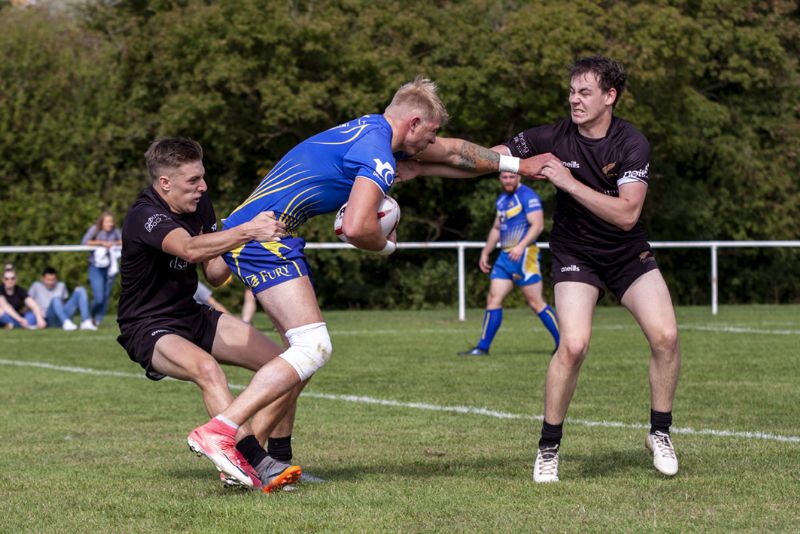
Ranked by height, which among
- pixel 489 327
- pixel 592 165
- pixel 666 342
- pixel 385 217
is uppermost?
pixel 592 165

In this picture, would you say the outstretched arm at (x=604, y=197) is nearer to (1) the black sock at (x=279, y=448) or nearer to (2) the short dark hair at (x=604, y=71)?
(2) the short dark hair at (x=604, y=71)

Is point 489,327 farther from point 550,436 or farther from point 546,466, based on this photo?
point 546,466

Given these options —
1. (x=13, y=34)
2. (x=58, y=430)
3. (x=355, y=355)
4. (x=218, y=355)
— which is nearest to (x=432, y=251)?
(x=13, y=34)

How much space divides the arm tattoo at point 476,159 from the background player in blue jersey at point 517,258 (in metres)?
7.47

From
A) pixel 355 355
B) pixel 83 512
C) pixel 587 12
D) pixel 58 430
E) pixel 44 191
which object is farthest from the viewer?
pixel 44 191

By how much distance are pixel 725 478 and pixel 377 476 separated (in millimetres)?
1747

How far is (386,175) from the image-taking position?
19.8ft

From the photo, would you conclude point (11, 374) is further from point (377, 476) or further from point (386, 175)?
point (386, 175)

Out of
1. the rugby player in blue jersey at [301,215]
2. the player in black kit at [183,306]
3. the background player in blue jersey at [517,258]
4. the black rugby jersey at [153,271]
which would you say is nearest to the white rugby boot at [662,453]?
the rugby player in blue jersey at [301,215]

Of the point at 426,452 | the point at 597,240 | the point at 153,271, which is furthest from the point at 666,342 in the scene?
the point at 153,271

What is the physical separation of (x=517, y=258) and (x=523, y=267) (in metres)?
0.21

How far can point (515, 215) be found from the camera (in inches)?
586

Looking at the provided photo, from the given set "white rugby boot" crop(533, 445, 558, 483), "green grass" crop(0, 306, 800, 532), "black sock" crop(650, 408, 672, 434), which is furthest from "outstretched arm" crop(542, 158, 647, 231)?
"green grass" crop(0, 306, 800, 532)

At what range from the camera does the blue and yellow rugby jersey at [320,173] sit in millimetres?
6152
